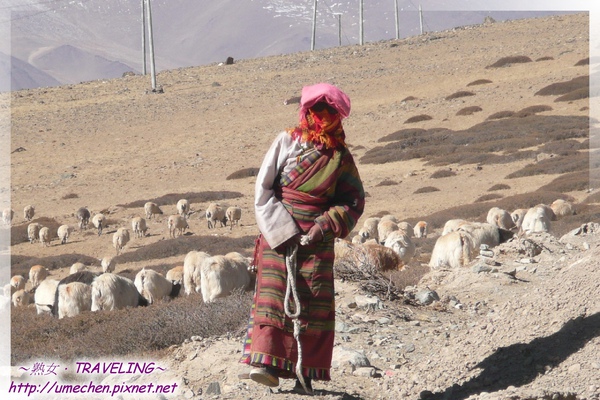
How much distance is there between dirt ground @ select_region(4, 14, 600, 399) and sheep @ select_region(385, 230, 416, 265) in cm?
321

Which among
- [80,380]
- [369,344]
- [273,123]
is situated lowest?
[80,380]

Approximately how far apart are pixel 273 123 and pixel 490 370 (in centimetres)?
3180

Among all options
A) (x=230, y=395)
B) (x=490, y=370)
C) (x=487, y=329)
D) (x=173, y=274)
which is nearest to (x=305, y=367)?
(x=230, y=395)

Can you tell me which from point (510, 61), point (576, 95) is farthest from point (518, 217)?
point (510, 61)

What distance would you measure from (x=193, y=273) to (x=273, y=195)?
703 cm

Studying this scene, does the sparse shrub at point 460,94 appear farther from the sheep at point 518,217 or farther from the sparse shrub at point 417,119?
the sheep at point 518,217

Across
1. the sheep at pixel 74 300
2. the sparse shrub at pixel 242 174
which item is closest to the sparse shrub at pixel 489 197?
the sparse shrub at pixel 242 174

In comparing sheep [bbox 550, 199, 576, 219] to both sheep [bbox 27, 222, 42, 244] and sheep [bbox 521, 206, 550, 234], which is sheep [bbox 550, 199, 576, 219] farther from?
sheep [bbox 27, 222, 42, 244]

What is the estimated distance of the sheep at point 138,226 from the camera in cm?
2127

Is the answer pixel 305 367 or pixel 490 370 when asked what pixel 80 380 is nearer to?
pixel 305 367

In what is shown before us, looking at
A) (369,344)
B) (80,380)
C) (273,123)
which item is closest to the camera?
(369,344)

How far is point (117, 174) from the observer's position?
1239 inches

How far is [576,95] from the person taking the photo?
104 feet

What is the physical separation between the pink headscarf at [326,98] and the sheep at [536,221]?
9.76 meters
